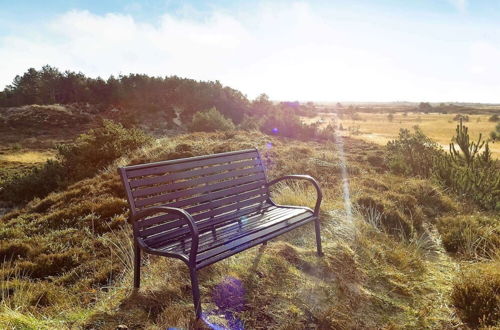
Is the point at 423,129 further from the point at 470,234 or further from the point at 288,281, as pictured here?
the point at 288,281

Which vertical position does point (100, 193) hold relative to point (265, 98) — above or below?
below

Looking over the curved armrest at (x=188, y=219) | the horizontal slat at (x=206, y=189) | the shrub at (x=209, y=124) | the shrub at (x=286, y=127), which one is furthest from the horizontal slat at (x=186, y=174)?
the shrub at (x=286, y=127)

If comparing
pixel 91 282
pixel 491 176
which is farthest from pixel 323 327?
pixel 491 176

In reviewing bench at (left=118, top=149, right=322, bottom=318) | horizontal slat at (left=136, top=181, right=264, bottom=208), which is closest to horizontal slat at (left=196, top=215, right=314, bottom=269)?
bench at (left=118, top=149, right=322, bottom=318)

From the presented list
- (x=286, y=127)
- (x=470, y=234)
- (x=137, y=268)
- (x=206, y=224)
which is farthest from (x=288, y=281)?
(x=286, y=127)

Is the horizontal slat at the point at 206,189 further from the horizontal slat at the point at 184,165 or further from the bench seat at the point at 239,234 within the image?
the bench seat at the point at 239,234

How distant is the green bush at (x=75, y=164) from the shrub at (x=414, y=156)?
812 cm

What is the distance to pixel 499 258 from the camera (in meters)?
3.61

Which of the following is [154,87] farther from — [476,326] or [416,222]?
[476,326]

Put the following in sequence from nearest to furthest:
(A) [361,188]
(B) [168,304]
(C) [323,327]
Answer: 1. (C) [323,327]
2. (B) [168,304]
3. (A) [361,188]

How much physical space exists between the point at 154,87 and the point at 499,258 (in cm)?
3070

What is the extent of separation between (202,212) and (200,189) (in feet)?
0.72

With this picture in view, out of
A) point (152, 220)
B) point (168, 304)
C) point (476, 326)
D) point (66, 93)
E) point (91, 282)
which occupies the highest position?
point (66, 93)

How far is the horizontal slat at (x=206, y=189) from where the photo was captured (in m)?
3.14
